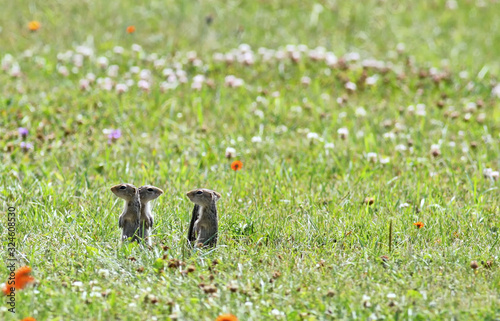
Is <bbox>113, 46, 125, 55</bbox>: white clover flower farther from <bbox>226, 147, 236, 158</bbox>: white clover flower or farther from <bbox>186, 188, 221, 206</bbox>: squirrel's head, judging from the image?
<bbox>186, 188, 221, 206</bbox>: squirrel's head

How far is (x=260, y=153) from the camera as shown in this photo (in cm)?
720

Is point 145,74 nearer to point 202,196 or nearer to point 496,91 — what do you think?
point 496,91

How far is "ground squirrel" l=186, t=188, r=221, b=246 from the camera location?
15.7 feet

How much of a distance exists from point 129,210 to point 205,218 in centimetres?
50

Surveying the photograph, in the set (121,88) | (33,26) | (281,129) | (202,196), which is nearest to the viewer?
(202,196)

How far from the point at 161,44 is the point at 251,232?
5.84 m

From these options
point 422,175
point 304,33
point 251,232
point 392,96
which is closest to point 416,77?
point 392,96

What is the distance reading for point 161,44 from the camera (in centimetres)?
1049

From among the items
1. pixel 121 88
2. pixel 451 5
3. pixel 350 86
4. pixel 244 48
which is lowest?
pixel 121 88

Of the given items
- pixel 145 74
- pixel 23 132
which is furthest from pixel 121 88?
pixel 23 132

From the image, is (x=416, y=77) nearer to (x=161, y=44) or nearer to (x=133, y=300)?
(x=161, y=44)

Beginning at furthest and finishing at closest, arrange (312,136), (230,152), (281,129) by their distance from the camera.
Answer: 1. (281,129)
2. (312,136)
3. (230,152)

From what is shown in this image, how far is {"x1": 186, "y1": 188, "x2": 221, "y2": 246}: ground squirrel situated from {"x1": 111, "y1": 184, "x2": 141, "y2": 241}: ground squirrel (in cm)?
36

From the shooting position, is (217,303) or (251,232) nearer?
(217,303)
